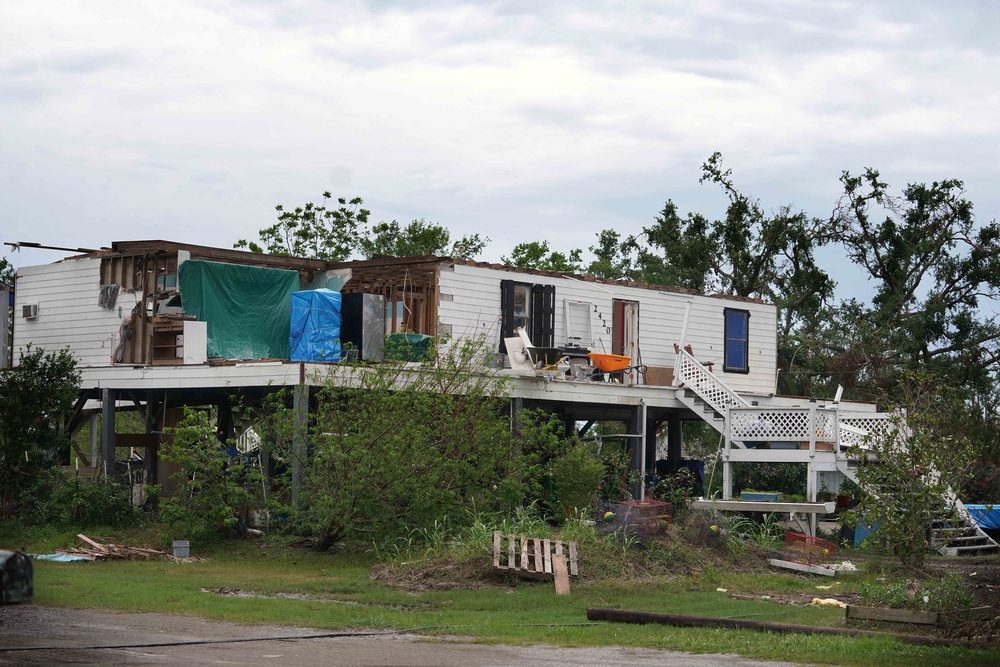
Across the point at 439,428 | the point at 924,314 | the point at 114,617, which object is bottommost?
the point at 114,617

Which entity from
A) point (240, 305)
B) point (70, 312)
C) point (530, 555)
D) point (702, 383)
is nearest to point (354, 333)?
point (240, 305)

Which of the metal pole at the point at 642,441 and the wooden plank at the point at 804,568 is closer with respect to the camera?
the wooden plank at the point at 804,568

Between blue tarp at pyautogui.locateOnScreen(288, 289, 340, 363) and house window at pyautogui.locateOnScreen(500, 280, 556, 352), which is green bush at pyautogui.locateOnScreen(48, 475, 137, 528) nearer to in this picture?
blue tarp at pyautogui.locateOnScreen(288, 289, 340, 363)

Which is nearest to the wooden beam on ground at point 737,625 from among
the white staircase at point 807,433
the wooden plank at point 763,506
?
the wooden plank at point 763,506

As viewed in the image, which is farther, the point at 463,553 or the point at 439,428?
Result: the point at 439,428

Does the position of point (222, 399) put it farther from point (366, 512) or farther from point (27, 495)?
point (366, 512)

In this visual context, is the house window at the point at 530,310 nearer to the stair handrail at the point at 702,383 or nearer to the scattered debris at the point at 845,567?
the stair handrail at the point at 702,383

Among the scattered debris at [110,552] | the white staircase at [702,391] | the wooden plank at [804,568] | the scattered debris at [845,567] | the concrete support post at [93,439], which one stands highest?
the white staircase at [702,391]

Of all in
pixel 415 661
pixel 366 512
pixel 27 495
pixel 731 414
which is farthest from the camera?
pixel 731 414

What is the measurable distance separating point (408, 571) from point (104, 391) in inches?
446

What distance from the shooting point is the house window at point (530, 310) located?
3162 centimetres

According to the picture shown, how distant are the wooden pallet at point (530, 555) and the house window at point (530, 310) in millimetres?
11038

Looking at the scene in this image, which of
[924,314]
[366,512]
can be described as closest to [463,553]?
[366,512]

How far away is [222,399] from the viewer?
108 feet
